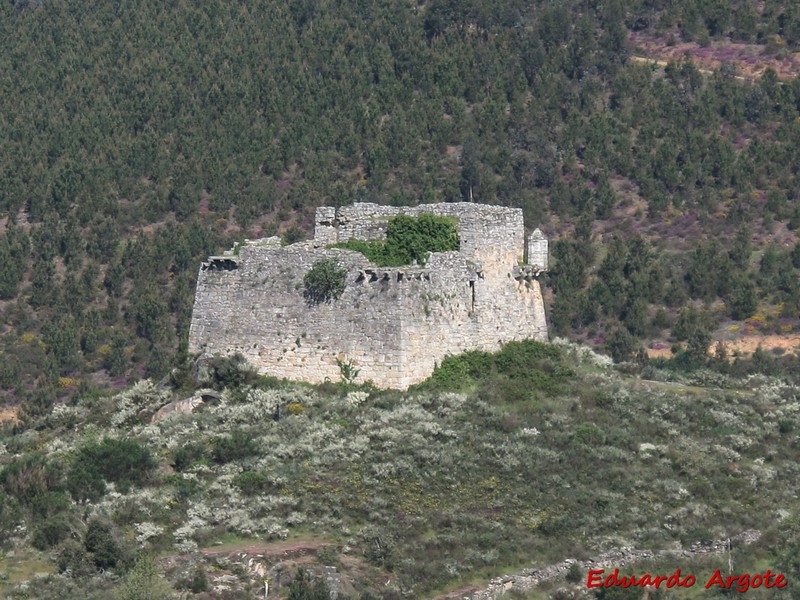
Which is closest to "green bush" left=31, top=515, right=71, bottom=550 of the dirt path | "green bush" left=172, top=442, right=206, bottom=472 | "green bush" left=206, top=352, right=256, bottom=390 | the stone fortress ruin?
the dirt path

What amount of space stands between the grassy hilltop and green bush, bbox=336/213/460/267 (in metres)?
3.49

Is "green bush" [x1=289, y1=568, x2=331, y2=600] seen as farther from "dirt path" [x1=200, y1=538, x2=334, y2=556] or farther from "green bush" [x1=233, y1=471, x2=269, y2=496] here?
"green bush" [x1=233, y1=471, x2=269, y2=496]

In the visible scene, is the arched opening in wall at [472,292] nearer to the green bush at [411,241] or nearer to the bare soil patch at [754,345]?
the green bush at [411,241]

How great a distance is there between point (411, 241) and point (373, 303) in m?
2.91

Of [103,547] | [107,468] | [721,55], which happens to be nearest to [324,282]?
[107,468]

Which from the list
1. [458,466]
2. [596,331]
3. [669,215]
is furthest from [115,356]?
[458,466]

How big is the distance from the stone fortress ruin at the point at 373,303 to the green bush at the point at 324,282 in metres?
0.16

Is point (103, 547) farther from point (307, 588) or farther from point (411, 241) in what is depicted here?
point (411, 241)

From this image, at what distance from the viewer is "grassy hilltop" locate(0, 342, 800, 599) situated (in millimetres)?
42500

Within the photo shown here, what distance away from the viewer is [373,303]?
2003 inches

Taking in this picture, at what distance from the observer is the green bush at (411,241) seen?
173ft

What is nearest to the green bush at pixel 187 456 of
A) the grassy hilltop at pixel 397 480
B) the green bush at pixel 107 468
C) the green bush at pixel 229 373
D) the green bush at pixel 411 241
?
the grassy hilltop at pixel 397 480
